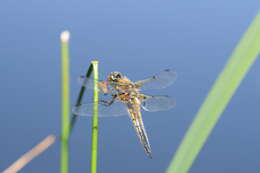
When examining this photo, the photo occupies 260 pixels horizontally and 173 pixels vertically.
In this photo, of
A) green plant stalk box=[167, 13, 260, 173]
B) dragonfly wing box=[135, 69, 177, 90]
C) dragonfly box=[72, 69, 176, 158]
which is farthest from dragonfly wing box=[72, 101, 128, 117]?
green plant stalk box=[167, 13, 260, 173]

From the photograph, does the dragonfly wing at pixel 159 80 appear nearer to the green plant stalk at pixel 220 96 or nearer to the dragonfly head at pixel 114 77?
the dragonfly head at pixel 114 77

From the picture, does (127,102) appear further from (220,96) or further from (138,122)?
(220,96)

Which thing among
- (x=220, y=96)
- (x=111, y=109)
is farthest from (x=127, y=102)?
(x=220, y=96)

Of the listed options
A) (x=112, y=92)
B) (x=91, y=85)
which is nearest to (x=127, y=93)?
(x=112, y=92)

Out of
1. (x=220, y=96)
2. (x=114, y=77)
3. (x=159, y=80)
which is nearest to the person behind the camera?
(x=220, y=96)

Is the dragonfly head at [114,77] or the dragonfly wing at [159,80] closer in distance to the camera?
the dragonfly head at [114,77]

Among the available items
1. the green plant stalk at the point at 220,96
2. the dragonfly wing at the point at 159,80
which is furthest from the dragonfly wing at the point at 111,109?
the green plant stalk at the point at 220,96
